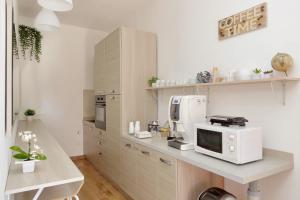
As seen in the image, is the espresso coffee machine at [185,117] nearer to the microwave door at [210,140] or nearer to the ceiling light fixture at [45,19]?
the microwave door at [210,140]

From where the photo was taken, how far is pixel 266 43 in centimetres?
182

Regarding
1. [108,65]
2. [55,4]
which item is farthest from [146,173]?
[55,4]

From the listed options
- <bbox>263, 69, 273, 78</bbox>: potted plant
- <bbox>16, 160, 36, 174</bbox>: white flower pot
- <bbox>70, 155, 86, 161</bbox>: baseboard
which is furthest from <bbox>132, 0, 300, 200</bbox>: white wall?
<bbox>70, 155, 86, 161</bbox>: baseboard

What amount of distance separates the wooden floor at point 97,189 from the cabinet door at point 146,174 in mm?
529

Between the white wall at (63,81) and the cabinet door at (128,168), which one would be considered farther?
the white wall at (63,81)

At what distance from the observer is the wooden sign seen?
184cm

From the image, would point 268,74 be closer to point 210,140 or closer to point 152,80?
point 210,140

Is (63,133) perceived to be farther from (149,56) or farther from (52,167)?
(52,167)

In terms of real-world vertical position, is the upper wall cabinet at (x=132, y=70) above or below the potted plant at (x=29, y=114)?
above

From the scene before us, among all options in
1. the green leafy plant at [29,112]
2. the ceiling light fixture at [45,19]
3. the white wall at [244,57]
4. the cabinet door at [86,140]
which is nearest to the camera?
the white wall at [244,57]

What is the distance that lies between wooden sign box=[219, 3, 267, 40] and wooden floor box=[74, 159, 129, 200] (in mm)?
2440

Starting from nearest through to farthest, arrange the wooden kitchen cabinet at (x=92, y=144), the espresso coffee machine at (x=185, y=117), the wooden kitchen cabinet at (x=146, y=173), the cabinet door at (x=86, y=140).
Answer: the wooden kitchen cabinet at (x=146, y=173) → the espresso coffee machine at (x=185, y=117) → the wooden kitchen cabinet at (x=92, y=144) → the cabinet door at (x=86, y=140)

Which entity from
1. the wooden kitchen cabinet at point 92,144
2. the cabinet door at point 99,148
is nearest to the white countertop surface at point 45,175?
the cabinet door at point 99,148

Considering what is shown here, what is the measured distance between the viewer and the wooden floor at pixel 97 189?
2783mm
